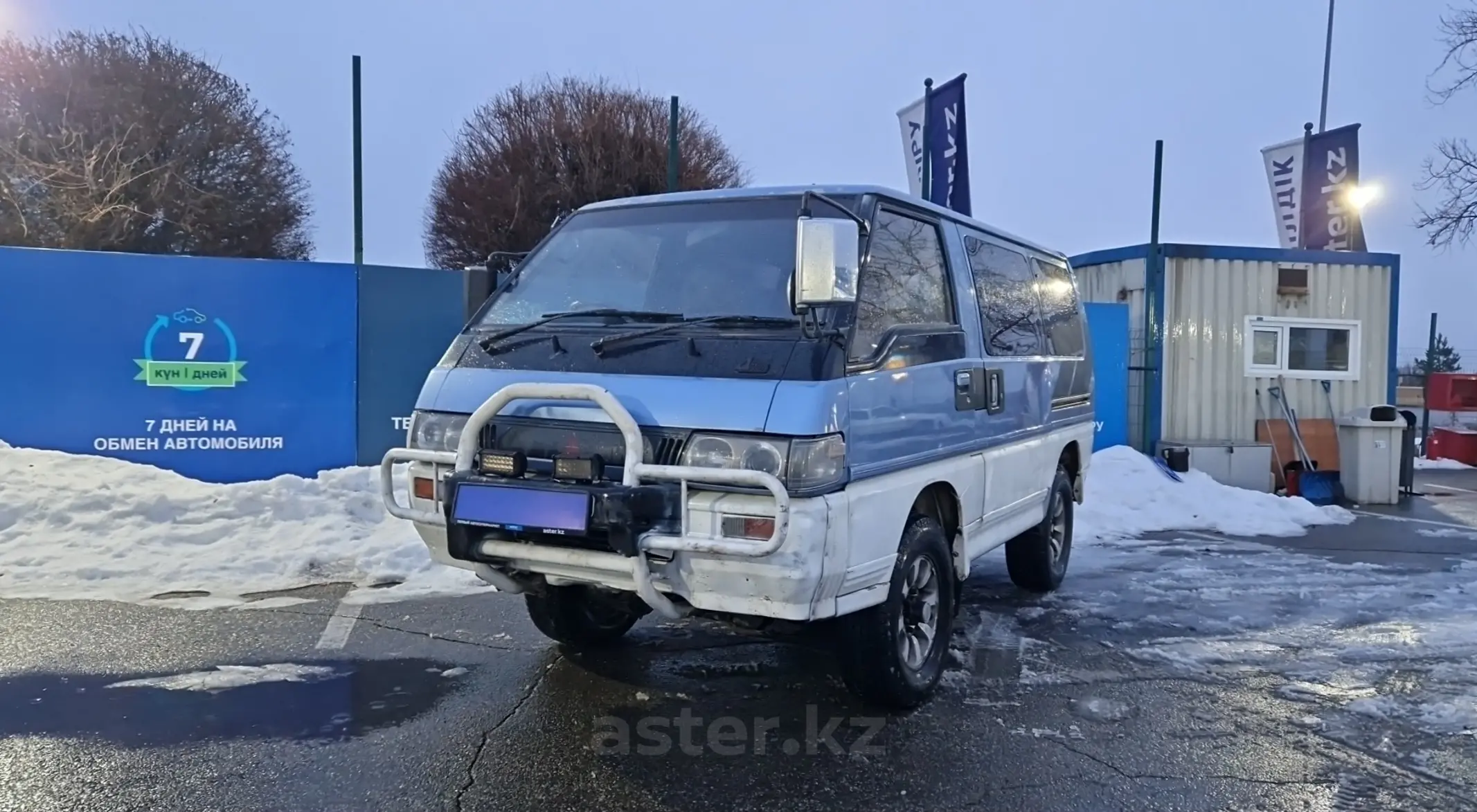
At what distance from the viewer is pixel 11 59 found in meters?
20.1

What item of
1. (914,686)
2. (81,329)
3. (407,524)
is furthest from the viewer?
(81,329)

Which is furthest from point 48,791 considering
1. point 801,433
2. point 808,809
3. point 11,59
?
point 11,59

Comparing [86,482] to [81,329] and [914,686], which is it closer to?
[81,329]

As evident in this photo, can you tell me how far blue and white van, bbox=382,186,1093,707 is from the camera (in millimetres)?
3580

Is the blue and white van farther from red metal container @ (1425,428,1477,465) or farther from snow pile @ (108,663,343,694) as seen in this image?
red metal container @ (1425,428,1477,465)

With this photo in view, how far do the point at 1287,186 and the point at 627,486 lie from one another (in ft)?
48.7

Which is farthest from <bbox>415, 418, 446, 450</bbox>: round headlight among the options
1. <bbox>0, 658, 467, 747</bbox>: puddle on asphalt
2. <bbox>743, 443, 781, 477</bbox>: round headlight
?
<bbox>743, 443, 781, 477</bbox>: round headlight

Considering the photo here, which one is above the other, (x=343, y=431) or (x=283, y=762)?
(x=343, y=431)

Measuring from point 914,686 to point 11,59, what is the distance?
23169 mm

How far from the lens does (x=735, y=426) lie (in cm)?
360

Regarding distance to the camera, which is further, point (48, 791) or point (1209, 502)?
point (1209, 502)

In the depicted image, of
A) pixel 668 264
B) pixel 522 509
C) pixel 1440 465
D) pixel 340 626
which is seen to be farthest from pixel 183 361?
pixel 1440 465

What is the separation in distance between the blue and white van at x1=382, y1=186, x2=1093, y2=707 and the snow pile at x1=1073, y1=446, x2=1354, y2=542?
457cm

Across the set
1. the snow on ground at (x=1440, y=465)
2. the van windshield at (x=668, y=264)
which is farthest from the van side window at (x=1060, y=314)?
the snow on ground at (x=1440, y=465)
